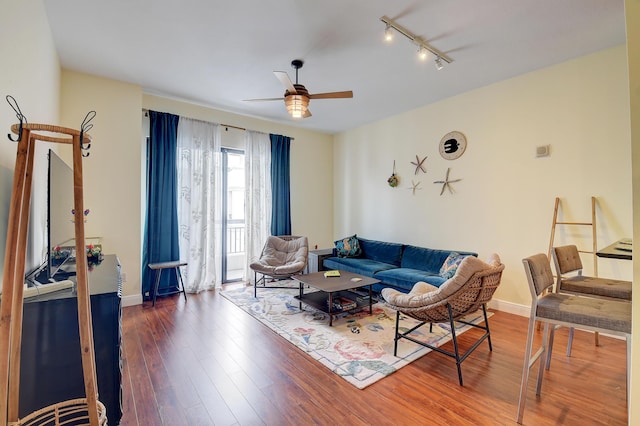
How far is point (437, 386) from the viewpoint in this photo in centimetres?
212

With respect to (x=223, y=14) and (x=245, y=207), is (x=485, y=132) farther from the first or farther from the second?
(x=245, y=207)

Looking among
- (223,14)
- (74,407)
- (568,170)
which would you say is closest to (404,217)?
(568,170)

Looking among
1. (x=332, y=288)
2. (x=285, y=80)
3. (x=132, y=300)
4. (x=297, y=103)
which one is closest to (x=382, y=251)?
(x=332, y=288)

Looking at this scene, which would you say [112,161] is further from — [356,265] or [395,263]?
[395,263]

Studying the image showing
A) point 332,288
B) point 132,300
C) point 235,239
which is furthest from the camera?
point 235,239

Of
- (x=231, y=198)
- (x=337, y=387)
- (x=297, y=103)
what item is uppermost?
(x=297, y=103)

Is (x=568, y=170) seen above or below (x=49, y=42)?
below

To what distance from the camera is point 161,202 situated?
13.7 feet

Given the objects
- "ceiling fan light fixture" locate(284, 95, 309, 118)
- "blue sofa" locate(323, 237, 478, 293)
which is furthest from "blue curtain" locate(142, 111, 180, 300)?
"blue sofa" locate(323, 237, 478, 293)

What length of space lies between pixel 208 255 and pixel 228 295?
75cm

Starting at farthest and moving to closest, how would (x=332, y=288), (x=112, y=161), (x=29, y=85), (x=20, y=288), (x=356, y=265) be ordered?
1. (x=356, y=265)
2. (x=112, y=161)
3. (x=332, y=288)
4. (x=29, y=85)
5. (x=20, y=288)

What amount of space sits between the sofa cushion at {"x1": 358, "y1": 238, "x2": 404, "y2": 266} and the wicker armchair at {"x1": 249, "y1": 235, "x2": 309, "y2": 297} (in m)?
1.09

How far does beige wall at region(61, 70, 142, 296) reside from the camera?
3.50 metres

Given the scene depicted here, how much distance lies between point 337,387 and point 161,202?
3473 millimetres
